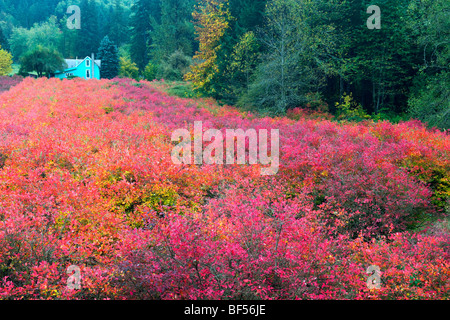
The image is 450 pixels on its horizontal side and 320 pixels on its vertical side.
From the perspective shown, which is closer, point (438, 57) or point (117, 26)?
point (438, 57)

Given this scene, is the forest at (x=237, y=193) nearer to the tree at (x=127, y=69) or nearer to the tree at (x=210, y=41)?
the tree at (x=210, y=41)

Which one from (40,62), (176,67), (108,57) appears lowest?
(176,67)

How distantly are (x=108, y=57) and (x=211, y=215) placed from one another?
4117cm

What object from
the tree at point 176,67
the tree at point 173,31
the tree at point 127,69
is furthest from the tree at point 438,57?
the tree at point 127,69

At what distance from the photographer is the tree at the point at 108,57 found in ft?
136

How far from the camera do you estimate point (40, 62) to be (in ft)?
100

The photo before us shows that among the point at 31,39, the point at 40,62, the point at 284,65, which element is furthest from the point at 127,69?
the point at 284,65

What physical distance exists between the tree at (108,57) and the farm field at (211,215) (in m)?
31.6

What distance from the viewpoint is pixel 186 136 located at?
400 inches

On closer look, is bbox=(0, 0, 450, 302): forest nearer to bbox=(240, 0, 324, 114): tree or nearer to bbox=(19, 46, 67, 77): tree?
bbox=(240, 0, 324, 114): tree

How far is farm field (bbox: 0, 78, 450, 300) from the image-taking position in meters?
3.85

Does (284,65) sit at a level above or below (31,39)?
below

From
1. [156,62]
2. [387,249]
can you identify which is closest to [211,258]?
[387,249]

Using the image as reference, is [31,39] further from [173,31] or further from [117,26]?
[173,31]
